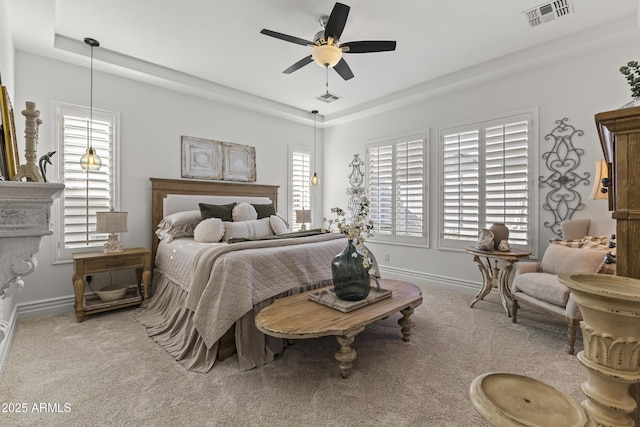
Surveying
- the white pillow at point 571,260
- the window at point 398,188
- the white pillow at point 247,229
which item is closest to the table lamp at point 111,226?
the white pillow at point 247,229

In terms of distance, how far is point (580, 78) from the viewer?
10.8 ft

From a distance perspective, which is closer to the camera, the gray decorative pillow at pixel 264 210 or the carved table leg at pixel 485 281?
the carved table leg at pixel 485 281

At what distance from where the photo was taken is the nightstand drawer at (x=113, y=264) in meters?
3.15

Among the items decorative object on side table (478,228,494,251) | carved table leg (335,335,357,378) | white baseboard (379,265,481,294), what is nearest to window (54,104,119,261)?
carved table leg (335,335,357,378)

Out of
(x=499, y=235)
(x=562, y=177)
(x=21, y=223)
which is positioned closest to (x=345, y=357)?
(x=21, y=223)

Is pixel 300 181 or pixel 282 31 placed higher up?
pixel 282 31

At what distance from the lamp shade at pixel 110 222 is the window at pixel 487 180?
417 centimetres

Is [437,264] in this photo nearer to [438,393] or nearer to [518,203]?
[518,203]

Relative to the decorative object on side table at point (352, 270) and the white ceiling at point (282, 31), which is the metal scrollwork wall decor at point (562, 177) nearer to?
the white ceiling at point (282, 31)

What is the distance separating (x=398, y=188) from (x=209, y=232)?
306 centimetres

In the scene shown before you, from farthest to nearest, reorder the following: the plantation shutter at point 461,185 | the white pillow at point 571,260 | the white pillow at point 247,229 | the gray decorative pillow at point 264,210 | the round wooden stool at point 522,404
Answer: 1. the gray decorative pillow at point 264,210
2. the plantation shutter at point 461,185
3. the white pillow at point 247,229
4. the white pillow at point 571,260
5. the round wooden stool at point 522,404

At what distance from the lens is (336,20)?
2430 millimetres

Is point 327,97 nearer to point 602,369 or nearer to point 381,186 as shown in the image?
point 381,186

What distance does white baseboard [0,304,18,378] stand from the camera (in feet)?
7.11
